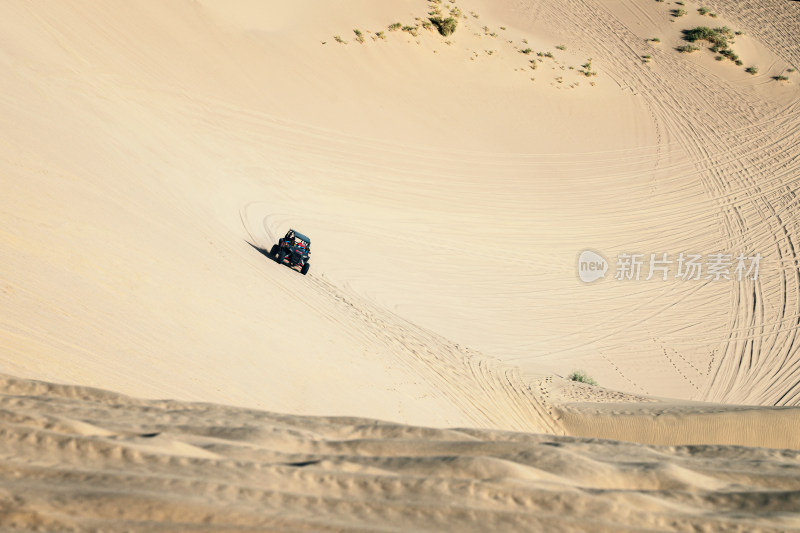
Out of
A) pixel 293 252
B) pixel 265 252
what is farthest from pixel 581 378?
pixel 265 252

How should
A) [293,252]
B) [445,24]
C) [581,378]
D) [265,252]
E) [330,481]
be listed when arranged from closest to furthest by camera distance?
[330,481] → [581,378] → [293,252] → [265,252] → [445,24]

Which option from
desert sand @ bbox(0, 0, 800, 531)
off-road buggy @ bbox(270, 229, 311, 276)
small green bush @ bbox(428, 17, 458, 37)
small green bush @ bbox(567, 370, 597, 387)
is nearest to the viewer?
desert sand @ bbox(0, 0, 800, 531)

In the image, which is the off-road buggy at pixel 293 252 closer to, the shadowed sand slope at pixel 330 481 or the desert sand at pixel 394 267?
the desert sand at pixel 394 267

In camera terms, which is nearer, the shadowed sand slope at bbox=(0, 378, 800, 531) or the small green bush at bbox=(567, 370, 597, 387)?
the shadowed sand slope at bbox=(0, 378, 800, 531)

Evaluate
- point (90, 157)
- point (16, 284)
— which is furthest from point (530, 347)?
point (16, 284)

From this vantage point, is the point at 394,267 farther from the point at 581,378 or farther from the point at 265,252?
the point at 581,378

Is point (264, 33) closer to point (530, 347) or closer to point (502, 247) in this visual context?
point (502, 247)

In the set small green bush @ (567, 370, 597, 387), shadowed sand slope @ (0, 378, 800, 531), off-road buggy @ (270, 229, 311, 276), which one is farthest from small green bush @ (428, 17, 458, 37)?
shadowed sand slope @ (0, 378, 800, 531)

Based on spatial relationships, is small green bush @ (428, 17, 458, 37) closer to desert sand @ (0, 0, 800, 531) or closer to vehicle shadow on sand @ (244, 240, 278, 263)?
desert sand @ (0, 0, 800, 531)
